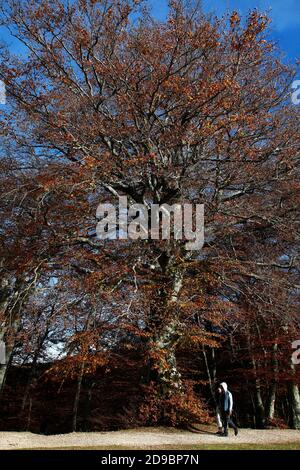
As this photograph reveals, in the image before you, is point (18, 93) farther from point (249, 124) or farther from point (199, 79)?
point (249, 124)

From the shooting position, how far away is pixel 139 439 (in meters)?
11.4

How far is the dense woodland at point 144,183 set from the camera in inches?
549

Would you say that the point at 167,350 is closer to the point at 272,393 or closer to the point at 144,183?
the point at 144,183

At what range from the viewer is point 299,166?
16.0 m

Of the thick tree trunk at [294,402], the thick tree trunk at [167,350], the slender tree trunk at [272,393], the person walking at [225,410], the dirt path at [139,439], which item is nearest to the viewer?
the dirt path at [139,439]

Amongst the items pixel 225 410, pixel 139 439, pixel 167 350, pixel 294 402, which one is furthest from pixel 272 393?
pixel 139 439

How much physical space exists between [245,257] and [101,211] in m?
5.87

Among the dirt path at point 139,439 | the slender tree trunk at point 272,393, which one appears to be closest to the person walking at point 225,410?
the dirt path at point 139,439

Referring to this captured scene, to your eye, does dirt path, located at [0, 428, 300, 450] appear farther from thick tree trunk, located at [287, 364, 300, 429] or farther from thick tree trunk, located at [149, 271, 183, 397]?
thick tree trunk, located at [287, 364, 300, 429]

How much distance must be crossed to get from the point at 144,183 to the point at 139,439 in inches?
327

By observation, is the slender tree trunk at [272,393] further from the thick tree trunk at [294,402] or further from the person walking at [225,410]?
the person walking at [225,410]

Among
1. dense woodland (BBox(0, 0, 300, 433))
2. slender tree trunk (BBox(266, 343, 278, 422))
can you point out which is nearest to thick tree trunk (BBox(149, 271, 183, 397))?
dense woodland (BBox(0, 0, 300, 433))

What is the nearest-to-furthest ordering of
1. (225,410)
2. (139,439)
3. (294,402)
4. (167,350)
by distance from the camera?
(139,439)
(225,410)
(167,350)
(294,402)

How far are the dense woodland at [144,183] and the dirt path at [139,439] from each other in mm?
1002
